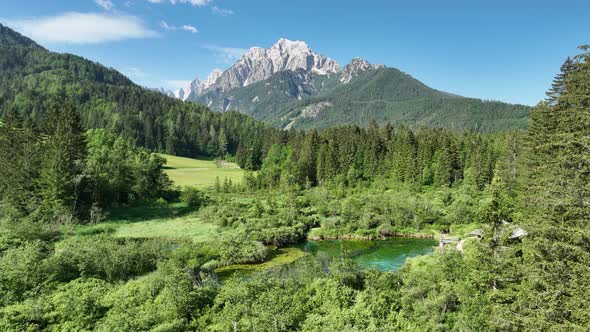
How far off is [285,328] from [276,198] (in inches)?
1813

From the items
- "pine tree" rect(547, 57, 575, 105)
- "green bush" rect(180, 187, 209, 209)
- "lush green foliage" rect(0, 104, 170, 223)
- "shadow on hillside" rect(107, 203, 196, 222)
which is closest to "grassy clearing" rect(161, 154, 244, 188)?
"green bush" rect(180, 187, 209, 209)

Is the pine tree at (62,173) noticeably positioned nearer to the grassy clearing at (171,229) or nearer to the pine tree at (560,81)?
the grassy clearing at (171,229)

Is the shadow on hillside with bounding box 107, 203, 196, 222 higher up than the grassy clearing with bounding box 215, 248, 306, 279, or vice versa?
the shadow on hillside with bounding box 107, 203, 196, 222

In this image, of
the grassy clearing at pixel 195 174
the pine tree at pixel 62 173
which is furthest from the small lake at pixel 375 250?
the grassy clearing at pixel 195 174

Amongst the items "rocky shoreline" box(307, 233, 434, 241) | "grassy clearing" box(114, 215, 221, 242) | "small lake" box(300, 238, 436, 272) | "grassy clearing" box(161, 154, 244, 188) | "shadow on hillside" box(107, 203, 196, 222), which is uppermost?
"grassy clearing" box(161, 154, 244, 188)

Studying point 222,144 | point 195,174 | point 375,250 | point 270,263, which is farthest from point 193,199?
point 222,144

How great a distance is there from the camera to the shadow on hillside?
157 ft

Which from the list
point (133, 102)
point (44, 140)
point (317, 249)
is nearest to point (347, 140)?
point (317, 249)

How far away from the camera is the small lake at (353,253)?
107 feet

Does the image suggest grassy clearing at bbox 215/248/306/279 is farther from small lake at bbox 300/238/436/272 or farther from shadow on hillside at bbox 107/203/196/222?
shadow on hillside at bbox 107/203/196/222

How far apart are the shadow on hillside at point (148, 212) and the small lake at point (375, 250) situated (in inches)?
859

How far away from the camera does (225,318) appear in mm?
16359

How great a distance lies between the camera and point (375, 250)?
132 ft

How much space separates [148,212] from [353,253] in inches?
1247
